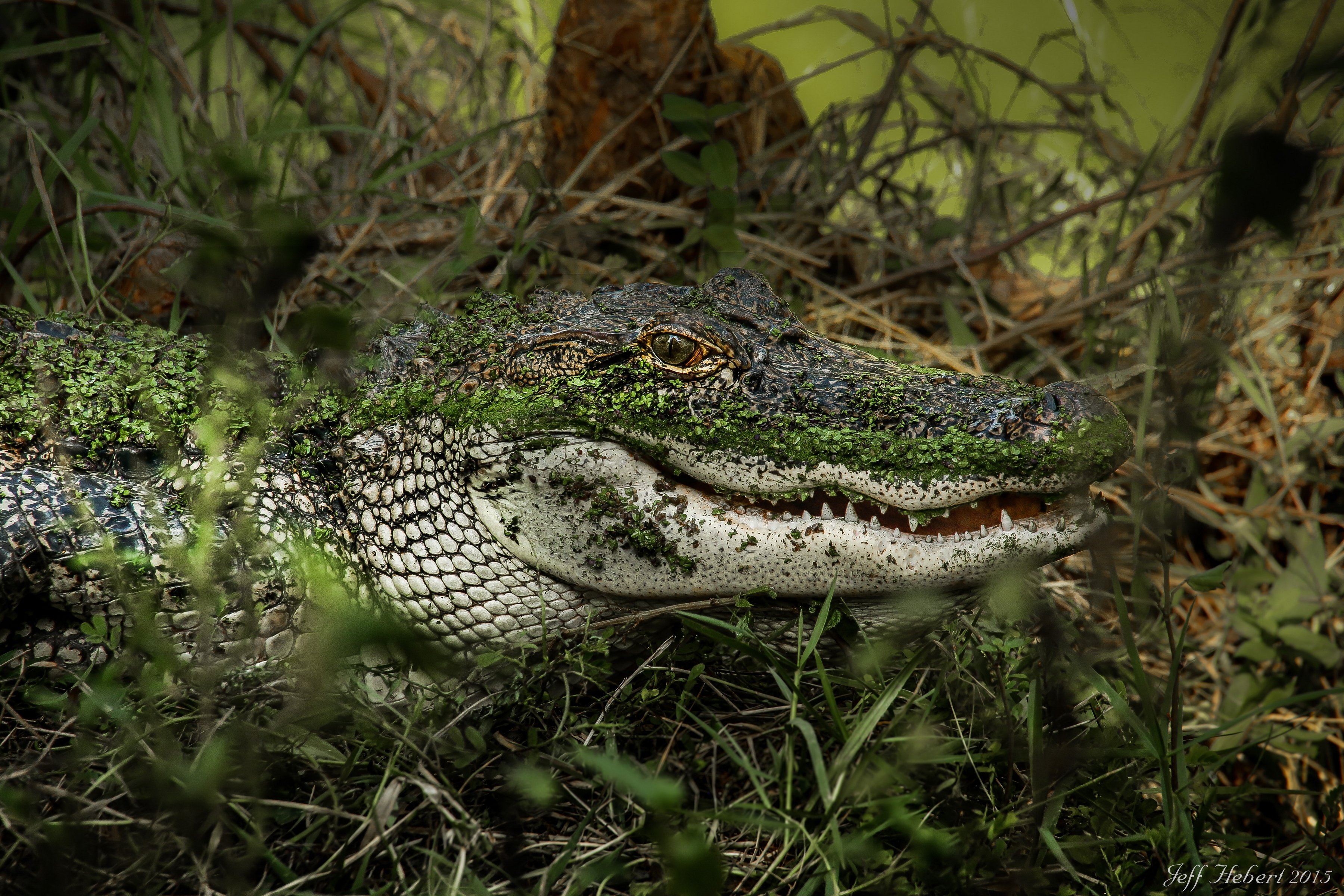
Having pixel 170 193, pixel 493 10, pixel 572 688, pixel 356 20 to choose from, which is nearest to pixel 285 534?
pixel 572 688

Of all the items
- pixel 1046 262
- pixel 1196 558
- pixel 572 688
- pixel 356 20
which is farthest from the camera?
pixel 356 20

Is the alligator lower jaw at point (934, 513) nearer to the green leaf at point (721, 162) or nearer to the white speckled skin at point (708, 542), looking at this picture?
the white speckled skin at point (708, 542)

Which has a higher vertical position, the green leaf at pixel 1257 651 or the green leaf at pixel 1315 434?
the green leaf at pixel 1315 434

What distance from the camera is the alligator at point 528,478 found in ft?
5.94

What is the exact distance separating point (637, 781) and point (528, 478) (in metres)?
0.78

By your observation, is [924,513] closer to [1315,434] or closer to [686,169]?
[686,169]

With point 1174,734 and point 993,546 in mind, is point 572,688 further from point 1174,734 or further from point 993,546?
point 1174,734

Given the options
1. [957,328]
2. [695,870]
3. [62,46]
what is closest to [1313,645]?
[957,328]

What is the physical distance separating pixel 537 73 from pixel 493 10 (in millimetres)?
481

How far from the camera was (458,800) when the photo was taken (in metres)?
1.62

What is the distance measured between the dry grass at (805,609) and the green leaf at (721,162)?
0.22 metres

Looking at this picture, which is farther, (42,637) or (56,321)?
(56,321)

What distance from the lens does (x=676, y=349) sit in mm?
1991

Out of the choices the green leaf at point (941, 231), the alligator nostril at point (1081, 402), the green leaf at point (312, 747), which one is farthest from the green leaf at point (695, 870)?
the green leaf at point (941, 231)
